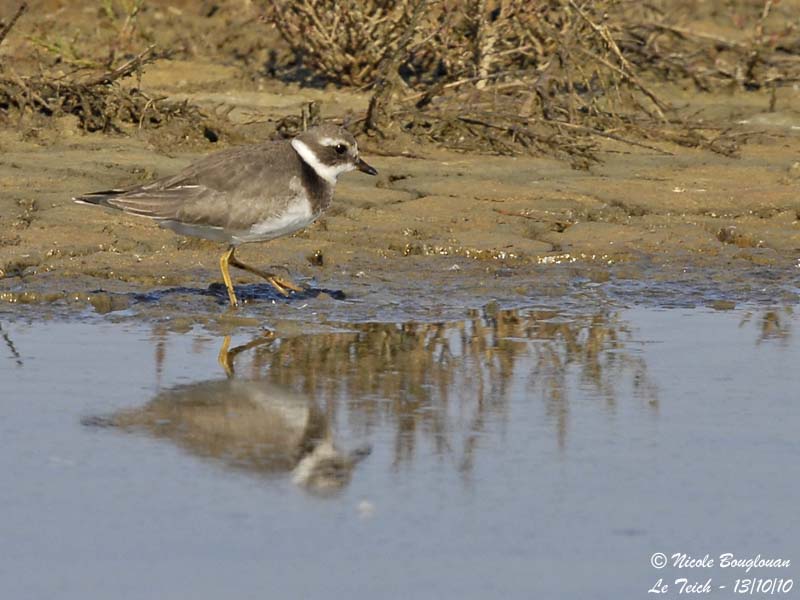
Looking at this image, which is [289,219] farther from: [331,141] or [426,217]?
[426,217]

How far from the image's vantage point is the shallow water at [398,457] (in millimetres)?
3717

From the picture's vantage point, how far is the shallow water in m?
3.72

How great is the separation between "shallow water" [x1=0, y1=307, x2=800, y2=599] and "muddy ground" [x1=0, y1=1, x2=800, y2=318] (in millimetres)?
987

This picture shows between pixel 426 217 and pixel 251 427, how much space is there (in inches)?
A: 136

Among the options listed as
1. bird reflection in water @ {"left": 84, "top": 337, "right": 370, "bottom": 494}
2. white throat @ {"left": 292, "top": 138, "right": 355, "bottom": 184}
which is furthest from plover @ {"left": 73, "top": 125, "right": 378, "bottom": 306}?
bird reflection in water @ {"left": 84, "top": 337, "right": 370, "bottom": 494}

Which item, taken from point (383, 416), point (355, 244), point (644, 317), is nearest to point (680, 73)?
point (355, 244)

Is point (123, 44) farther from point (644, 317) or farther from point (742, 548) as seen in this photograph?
point (742, 548)

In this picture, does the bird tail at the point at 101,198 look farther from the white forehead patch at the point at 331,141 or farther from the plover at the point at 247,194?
the white forehead patch at the point at 331,141

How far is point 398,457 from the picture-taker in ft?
14.8

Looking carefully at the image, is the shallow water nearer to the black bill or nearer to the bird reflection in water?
the bird reflection in water

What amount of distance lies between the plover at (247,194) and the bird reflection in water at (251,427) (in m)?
1.32

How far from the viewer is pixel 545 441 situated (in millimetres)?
4699

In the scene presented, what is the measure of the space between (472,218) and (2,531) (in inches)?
180

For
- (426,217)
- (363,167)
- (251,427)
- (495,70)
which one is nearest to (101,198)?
(363,167)
